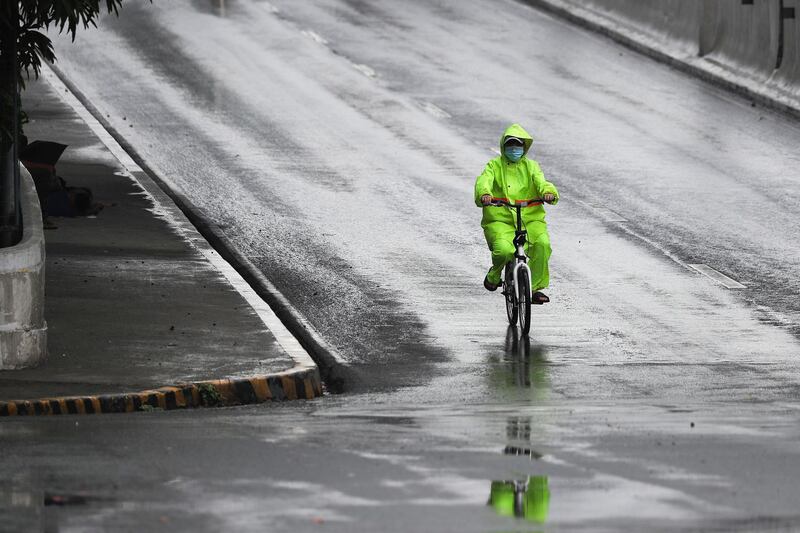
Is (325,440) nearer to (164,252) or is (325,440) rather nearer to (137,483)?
(137,483)

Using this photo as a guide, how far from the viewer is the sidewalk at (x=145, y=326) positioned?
42.4 ft

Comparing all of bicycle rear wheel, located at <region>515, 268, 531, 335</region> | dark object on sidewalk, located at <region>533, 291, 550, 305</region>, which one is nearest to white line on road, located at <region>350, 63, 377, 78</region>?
dark object on sidewalk, located at <region>533, 291, 550, 305</region>

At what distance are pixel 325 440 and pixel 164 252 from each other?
8.03m

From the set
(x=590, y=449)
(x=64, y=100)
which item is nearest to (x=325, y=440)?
(x=590, y=449)

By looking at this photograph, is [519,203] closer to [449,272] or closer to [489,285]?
[489,285]

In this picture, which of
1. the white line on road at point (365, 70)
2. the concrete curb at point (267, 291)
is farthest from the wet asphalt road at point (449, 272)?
the concrete curb at point (267, 291)

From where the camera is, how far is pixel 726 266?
1875 cm

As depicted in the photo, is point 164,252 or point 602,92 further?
point 602,92

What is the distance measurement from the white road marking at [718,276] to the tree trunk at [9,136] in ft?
23.1

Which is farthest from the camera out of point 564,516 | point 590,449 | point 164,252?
point 164,252

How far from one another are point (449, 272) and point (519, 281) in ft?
8.06

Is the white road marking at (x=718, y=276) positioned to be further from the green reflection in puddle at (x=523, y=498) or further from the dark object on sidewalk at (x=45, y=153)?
A: the green reflection in puddle at (x=523, y=498)

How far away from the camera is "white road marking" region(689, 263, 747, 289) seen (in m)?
17.8

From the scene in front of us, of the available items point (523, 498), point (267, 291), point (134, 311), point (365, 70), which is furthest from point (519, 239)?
point (365, 70)
